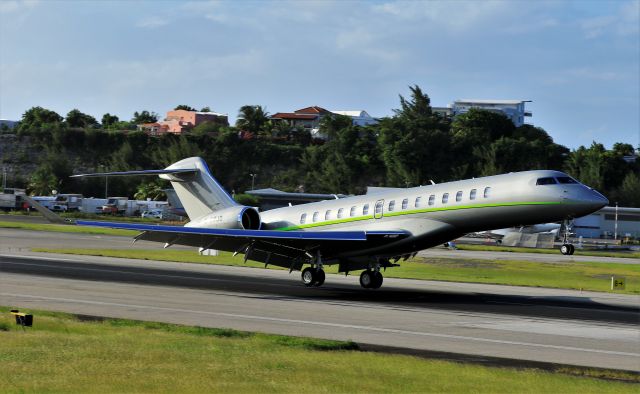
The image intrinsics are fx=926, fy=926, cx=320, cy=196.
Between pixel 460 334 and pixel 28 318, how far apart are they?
34.1 feet

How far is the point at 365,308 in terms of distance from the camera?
2925 cm

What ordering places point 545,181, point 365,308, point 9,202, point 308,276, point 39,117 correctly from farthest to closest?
point 39,117, point 9,202, point 308,276, point 545,181, point 365,308

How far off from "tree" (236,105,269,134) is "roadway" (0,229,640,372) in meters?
121

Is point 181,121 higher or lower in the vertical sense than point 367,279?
higher

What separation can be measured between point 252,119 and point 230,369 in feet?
496

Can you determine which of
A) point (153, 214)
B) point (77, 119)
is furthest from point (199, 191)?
point (77, 119)

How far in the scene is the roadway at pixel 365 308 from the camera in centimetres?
2156

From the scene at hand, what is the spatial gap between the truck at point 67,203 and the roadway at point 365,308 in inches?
2849

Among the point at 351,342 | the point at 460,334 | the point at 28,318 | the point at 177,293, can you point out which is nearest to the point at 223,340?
the point at 351,342

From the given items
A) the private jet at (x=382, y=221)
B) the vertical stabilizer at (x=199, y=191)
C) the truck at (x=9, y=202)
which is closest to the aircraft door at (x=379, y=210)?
the private jet at (x=382, y=221)

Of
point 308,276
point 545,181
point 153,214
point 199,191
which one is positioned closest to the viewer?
point 545,181

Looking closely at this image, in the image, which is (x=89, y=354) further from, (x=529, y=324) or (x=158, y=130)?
(x=158, y=130)

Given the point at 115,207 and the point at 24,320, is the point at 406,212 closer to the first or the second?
the point at 24,320

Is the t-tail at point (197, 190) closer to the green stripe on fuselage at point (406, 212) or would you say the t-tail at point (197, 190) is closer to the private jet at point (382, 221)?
the private jet at point (382, 221)
